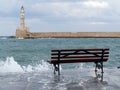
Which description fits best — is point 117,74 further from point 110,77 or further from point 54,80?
point 54,80

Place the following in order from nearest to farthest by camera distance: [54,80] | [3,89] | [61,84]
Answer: [3,89] → [61,84] → [54,80]

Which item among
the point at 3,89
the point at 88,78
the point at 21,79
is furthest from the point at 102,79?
the point at 3,89

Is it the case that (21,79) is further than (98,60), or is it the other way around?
(98,60)

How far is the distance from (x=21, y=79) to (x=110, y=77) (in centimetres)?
276

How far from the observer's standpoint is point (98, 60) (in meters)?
14.2

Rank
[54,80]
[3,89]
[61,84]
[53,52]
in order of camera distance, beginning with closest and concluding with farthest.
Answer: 1. [3,89]
2. [61,84]
3. [54,80]
4. [53,52]

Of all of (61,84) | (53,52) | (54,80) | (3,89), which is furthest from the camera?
(53,52)

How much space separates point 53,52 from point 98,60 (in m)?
1.59

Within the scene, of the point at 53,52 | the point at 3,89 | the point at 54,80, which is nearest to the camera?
the point at 3,89

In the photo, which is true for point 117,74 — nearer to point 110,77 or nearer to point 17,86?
point 110,77

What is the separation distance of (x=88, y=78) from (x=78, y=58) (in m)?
1.08

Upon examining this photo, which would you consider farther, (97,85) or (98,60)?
(98,60)

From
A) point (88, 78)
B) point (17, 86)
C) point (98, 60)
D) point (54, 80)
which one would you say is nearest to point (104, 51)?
point (98, 60)

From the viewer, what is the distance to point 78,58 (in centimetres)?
1404
